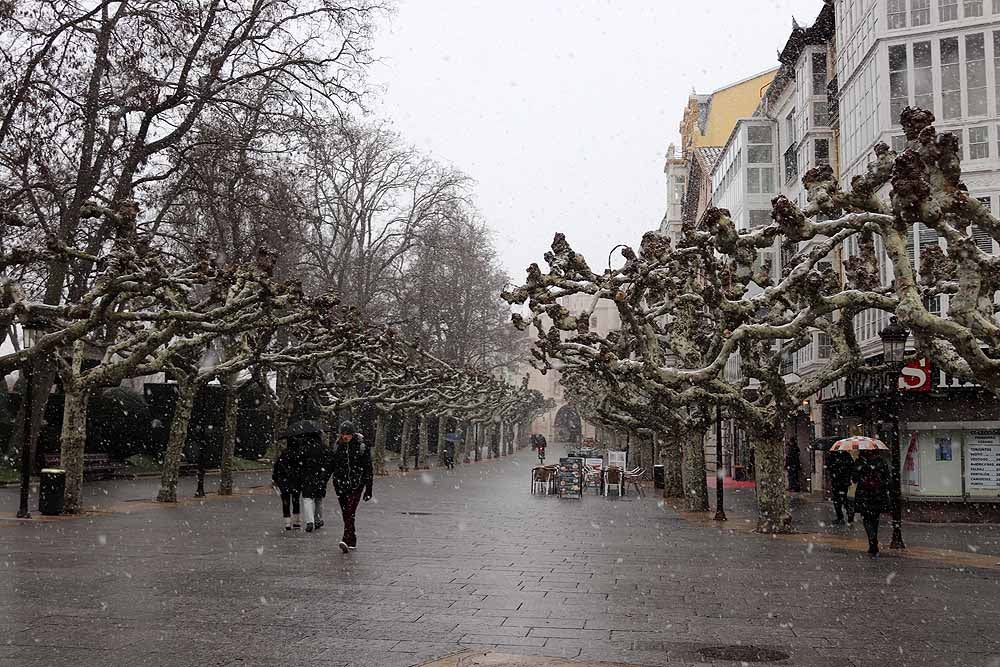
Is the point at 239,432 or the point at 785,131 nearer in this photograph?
the point at 785,131

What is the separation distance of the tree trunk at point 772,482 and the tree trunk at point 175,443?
13.4 metres

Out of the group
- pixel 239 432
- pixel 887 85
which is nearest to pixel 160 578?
pixel 887 85

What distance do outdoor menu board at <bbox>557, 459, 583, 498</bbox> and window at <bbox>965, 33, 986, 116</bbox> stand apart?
48.2 ft

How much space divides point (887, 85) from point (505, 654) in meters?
22.5

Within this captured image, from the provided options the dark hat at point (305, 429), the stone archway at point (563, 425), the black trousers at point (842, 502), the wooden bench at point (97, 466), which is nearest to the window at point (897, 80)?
the black trousers at point (842, 502)

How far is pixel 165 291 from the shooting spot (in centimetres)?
2239

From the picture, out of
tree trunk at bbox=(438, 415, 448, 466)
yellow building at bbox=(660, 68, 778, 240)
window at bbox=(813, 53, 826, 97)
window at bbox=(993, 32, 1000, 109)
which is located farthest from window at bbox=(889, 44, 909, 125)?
tree trunk at bbox=(438, 415, 448, 466)

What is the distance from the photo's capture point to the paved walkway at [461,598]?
816 cm

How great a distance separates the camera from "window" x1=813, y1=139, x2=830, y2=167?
1351 inches

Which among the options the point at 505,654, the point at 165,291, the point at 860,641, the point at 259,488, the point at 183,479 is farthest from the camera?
the point at 183,479

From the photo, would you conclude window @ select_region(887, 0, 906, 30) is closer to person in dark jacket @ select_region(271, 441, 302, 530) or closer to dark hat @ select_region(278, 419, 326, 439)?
dark hat @ select_region(278, 419, 326, 439)

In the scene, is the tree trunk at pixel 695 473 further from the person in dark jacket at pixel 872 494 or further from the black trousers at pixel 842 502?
the person in dark jacket at pixel 872 494

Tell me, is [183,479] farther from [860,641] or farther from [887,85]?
[860,641]

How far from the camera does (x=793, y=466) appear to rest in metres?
35.2
